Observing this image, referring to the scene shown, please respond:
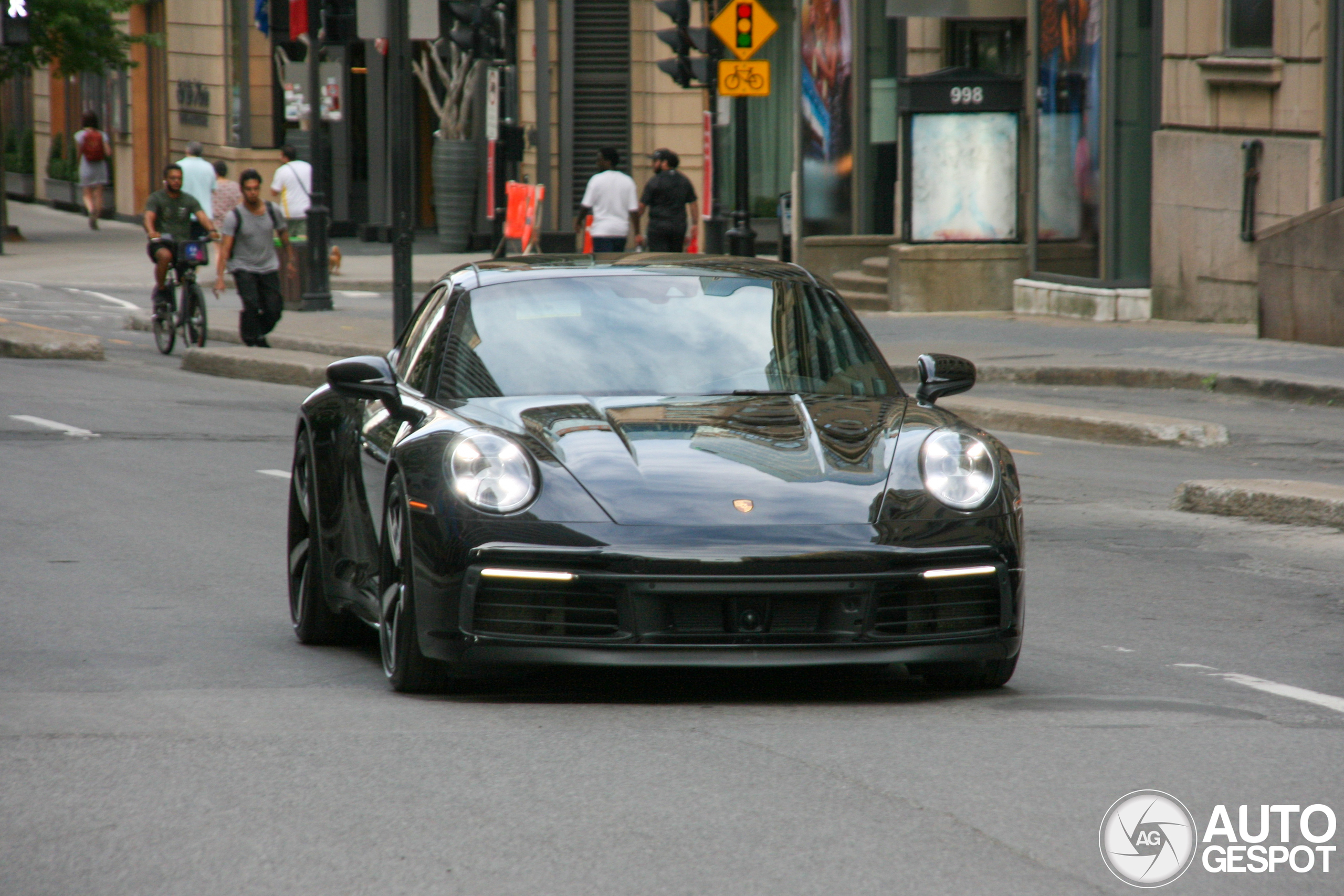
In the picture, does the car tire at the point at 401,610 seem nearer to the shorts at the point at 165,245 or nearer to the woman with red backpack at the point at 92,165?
the shorts at the point at 165,245

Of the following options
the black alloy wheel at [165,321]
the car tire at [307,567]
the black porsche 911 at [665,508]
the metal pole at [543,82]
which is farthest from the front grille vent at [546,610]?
the metal pole at [543,82]

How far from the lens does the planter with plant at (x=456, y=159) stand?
36.1 metres

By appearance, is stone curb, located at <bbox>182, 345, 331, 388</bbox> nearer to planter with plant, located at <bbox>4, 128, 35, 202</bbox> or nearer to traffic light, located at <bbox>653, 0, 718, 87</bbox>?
traffic light, located at <bbox>653, 0, 718, 87</bbox>

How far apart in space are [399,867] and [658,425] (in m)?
2.24

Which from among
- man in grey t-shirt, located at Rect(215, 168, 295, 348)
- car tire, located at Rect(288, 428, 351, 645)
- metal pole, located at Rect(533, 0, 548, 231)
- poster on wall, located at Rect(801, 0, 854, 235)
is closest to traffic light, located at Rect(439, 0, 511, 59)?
man in grey t-shirt, located at Rect(215, 168, 295, 348)

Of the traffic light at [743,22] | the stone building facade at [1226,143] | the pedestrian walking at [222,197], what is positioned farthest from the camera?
the pedestrian walking at [222,197]

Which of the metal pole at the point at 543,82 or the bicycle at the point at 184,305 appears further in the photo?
the metal pole at the point at 543,82

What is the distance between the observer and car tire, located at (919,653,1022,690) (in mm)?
6211

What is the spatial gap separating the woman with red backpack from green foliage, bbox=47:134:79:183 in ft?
16.2

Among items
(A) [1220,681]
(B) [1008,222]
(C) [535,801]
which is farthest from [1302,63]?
(C) [535,801]

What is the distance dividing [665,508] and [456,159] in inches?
1216

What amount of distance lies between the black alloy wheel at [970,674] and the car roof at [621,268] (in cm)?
162

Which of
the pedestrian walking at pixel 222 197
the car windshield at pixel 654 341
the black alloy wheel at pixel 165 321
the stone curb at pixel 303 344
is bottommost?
the stone curb at pixel 303 344

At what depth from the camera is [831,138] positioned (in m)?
27.5
